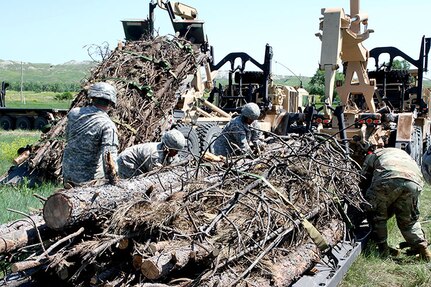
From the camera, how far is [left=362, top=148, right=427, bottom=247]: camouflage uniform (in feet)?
20.4

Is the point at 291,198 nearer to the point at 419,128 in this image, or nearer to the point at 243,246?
the point at 243,246

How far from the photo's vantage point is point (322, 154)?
6.30 metres

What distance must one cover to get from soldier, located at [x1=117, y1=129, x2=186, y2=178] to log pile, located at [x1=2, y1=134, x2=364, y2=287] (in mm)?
616

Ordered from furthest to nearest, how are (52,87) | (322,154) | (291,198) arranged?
(52,87) → (322,154) → (291,198)

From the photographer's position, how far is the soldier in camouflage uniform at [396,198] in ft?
20.4

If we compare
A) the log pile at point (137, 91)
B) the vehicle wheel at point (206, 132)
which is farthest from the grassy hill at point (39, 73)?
the log pile at point (137, 91)

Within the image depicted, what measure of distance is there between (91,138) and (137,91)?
3547 millimetres

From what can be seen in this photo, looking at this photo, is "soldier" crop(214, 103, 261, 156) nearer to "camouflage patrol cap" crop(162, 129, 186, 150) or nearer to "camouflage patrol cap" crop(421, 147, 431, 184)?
"camouflage patrol cap" crop(162, 129, 186, 150)

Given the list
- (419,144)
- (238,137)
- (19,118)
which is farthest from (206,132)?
(19,118)

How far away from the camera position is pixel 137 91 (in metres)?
8.97

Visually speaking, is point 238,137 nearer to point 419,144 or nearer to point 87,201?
point 87,201

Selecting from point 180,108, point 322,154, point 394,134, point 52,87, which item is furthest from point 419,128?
point 52,87

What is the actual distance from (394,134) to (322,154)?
5118mm

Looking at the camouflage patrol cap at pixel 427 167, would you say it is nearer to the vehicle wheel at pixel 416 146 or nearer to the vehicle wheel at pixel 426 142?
the vehicle wheel at pixel 416 146
